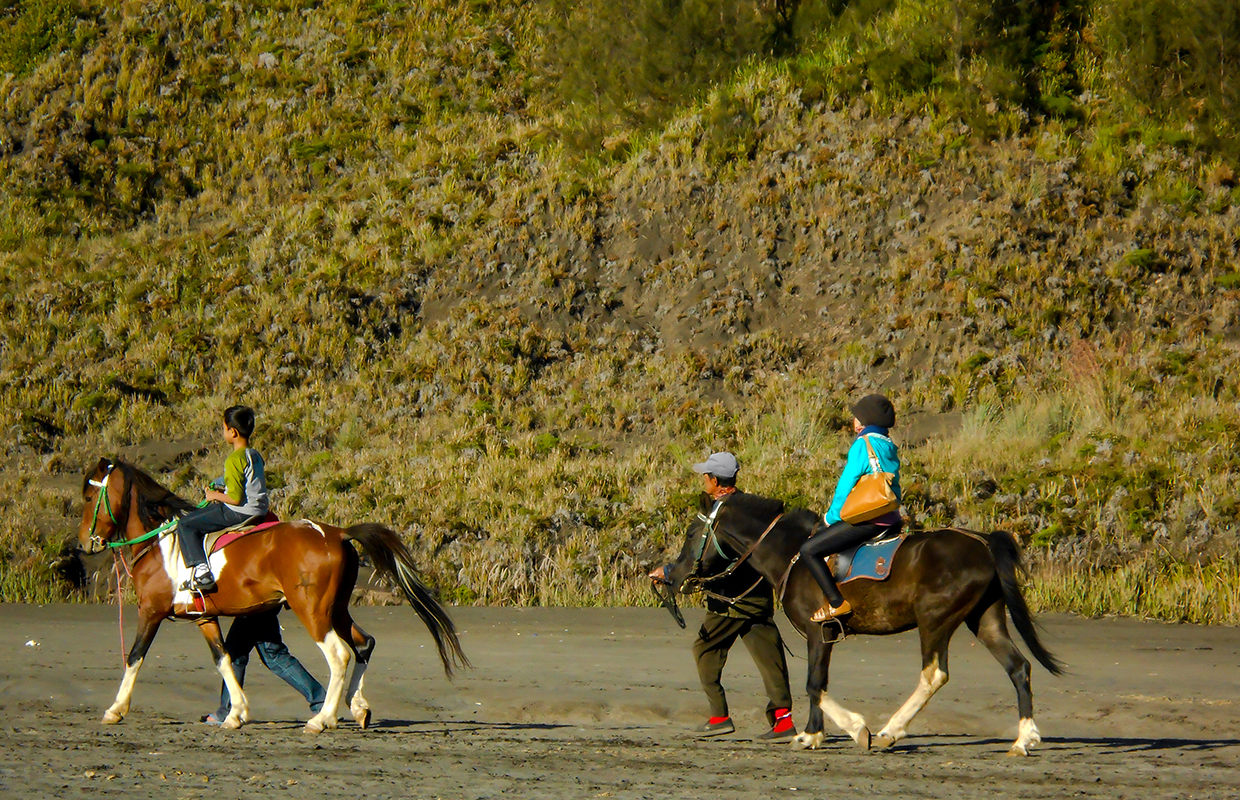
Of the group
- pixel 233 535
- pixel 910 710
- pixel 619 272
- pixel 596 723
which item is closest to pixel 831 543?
pixel 910 710

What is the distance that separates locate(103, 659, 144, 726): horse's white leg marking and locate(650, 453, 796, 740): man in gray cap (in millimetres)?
3677

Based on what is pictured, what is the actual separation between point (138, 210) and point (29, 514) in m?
14.7

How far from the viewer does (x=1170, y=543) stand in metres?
17.1

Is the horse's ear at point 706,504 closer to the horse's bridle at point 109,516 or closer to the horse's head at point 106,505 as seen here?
the horse's bridle at point 109,516

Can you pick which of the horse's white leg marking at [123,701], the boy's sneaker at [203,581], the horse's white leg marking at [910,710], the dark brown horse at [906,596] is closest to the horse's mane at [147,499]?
the boy's sneaker at [203,581]

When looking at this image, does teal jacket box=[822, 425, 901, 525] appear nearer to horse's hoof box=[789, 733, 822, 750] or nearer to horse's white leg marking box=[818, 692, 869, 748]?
horse's white leg marking box=[818, 692, 869, 748]

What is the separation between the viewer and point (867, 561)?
26.1 ft

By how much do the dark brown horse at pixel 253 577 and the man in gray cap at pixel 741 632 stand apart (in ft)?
5.58

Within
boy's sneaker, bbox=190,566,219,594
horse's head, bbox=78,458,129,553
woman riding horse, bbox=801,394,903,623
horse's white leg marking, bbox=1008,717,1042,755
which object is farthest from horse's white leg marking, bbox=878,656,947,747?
horse's head, bbox=78,458,129,553

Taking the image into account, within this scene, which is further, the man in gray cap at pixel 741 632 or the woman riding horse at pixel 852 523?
the man in gray cap at pixel 741 632

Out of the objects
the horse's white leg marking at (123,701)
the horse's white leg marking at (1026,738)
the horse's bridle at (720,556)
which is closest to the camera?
the horse's white leg marking at (1026,738)

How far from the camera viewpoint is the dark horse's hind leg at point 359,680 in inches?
333

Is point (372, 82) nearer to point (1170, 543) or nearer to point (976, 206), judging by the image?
point (976, 206)

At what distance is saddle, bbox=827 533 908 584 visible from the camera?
793 centimetres
